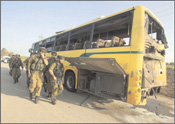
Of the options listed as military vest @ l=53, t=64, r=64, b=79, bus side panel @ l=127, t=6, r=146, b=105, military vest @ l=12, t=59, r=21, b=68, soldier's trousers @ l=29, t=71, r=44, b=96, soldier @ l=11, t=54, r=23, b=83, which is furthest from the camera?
military vest @ l=12, t=59, r=21, b=68

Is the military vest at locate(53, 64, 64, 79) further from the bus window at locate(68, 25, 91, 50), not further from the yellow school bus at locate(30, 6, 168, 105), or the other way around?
the bus window at locate(68, 25, 91, 50)

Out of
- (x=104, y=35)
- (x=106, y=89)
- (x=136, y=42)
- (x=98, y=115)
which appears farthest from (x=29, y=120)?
(x=104, y=35)

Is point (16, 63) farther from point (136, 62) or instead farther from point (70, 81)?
point (136, 62)

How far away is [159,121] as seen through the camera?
3250 millimetres

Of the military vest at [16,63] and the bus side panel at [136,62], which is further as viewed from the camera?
the military vest at [16,63]

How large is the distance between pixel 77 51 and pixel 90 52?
93 centimetres

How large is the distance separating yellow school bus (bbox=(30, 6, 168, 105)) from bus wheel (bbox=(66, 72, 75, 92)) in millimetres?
92

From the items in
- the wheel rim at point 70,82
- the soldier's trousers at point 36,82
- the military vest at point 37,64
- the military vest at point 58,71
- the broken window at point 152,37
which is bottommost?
the wheel rim at point 70,82

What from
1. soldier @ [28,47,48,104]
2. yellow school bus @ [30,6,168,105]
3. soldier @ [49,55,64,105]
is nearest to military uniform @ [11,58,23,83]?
soldier @ [28,47,48,104]

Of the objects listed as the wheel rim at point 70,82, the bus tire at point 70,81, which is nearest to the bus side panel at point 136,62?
the bus tire at point 70,81

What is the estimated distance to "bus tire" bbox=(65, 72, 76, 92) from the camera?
5430mm

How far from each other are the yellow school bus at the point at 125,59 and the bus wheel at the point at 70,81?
92 millimetres

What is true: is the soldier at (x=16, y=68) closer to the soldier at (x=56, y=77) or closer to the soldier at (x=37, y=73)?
the soldier at (x=37, y=73)

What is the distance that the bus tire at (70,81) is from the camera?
5430 mm
